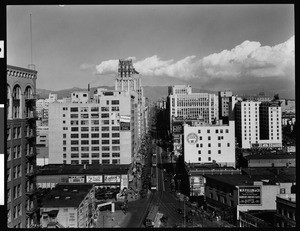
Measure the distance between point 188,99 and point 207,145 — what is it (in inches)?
520

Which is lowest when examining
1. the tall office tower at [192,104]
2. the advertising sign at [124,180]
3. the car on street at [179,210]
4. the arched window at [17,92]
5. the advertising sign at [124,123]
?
the car on street at [179,210]

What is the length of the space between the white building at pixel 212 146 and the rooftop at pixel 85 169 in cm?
207

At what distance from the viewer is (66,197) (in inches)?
276

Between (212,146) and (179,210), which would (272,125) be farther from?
(179,210)

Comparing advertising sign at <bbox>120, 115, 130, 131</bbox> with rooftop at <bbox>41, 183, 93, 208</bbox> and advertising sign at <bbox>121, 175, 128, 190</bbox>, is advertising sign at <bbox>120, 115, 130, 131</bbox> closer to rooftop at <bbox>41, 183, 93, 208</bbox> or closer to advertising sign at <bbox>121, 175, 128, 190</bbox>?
advertising sign at <bbox>121, 175, 128, 190</bbox>

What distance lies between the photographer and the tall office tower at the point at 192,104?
82.0 feet

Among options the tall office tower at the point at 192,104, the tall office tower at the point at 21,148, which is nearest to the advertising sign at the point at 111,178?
the tall office tower at the point at 21,148

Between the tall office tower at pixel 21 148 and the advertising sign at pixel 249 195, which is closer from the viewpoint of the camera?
the tall office tower at pixel 21 148

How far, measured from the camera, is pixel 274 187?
24.5 feet

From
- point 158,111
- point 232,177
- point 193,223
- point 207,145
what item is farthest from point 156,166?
point 158,111

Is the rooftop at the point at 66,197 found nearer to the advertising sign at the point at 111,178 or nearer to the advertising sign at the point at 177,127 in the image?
the advertising sign at the point at 111,178

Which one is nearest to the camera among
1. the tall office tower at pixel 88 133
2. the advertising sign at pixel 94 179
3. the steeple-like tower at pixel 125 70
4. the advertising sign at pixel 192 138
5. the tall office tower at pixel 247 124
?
the advertising sign at pixel 94 179

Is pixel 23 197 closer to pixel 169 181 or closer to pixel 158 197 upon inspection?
pixel 158 197
